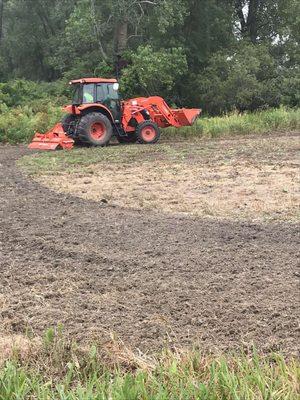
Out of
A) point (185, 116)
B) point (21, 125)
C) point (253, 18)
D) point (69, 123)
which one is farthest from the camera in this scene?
point (253, 18)

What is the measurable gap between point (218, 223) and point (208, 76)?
20.7 m

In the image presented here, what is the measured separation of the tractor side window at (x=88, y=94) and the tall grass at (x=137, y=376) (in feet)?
40.2

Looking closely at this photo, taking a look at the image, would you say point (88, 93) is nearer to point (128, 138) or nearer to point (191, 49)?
point (128, 138)

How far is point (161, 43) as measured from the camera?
86.2 ft

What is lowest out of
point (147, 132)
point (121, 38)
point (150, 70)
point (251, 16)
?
point (147, 132)

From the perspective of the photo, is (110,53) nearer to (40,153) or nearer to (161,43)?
(161,43)

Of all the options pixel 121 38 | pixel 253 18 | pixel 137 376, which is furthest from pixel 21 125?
pixel 253 18

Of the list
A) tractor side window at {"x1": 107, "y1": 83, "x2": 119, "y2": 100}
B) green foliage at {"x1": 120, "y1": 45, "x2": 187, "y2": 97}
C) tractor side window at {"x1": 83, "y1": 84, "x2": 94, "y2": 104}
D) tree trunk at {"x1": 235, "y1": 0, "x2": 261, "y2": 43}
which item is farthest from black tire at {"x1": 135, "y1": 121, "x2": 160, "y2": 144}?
tree trunk at {"x1": 235, "y1": 0, "x2": 261, "y2": 43}

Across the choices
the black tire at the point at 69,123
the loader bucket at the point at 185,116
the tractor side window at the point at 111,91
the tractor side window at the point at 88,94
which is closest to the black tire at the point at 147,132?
the loader bucket at the point at 185,116

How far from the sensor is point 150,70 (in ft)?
74.5

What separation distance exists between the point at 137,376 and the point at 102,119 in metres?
12.7

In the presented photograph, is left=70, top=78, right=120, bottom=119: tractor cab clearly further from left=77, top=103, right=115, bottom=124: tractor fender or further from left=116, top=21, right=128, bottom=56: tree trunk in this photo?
left=116, top=21, right=128, bottom=56: tree trunk

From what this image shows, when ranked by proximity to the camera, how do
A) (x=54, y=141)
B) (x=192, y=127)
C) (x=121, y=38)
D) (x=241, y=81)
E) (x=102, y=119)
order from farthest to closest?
(x=121, y=38), (x=241, y=81), (x=192, y=127), (x=102, y=119), (x=54, y=141)

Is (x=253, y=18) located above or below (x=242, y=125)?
above
